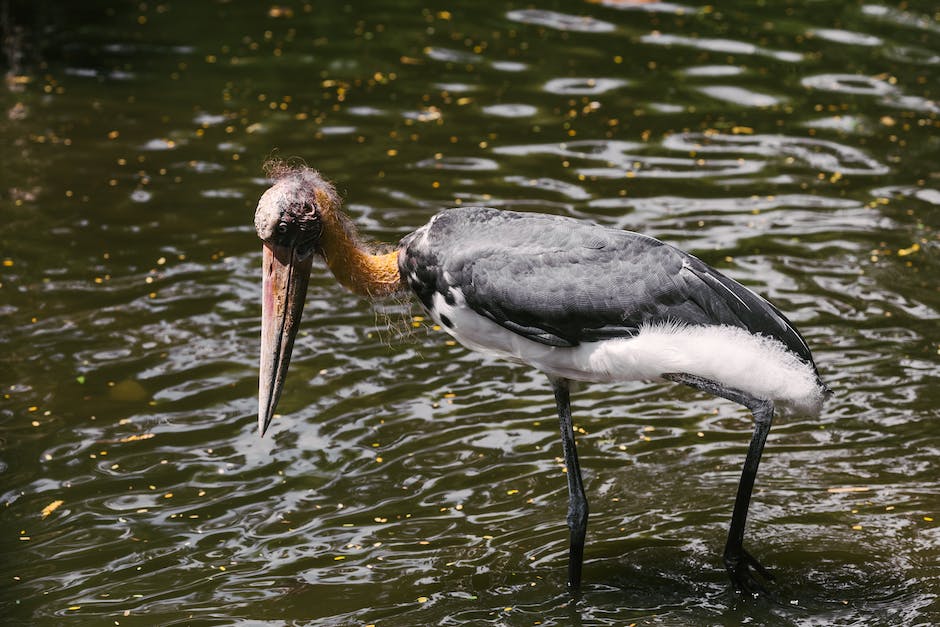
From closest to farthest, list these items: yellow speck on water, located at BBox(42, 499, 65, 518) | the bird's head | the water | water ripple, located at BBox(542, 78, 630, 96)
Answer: the bird's head < the water < yellow speck on water, located at BBox(42, 499, 65, 518) < water ripple, located at BBox(542, 78, 630, 96)

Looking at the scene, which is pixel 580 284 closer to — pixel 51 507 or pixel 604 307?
pixel 604 307

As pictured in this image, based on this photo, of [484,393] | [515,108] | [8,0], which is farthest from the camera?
[8,0]

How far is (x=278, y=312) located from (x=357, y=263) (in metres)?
0.39

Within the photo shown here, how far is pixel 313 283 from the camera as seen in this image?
8750 millimetres

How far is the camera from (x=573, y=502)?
5.45 m

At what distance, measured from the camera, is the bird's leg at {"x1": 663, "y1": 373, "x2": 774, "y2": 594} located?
5000mm

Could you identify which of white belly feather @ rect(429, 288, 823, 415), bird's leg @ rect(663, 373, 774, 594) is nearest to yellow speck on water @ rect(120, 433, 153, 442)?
white belly feather @ rect(429, 288, 823, 415)

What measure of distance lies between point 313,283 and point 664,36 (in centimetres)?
562

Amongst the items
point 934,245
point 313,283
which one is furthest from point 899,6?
point 313,283

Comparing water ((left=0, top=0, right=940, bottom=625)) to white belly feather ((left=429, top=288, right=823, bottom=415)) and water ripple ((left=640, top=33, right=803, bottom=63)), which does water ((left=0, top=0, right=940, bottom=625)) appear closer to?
water ripple ((left=640, top=33, right=803, bottom=63))

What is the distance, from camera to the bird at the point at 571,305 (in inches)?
198

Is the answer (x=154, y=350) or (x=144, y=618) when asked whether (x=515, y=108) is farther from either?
(x=144, y=618)

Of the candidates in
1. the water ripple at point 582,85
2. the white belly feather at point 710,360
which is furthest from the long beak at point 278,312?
the water ripple at point 582,85

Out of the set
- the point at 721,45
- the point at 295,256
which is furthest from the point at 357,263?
the point at 721,45
